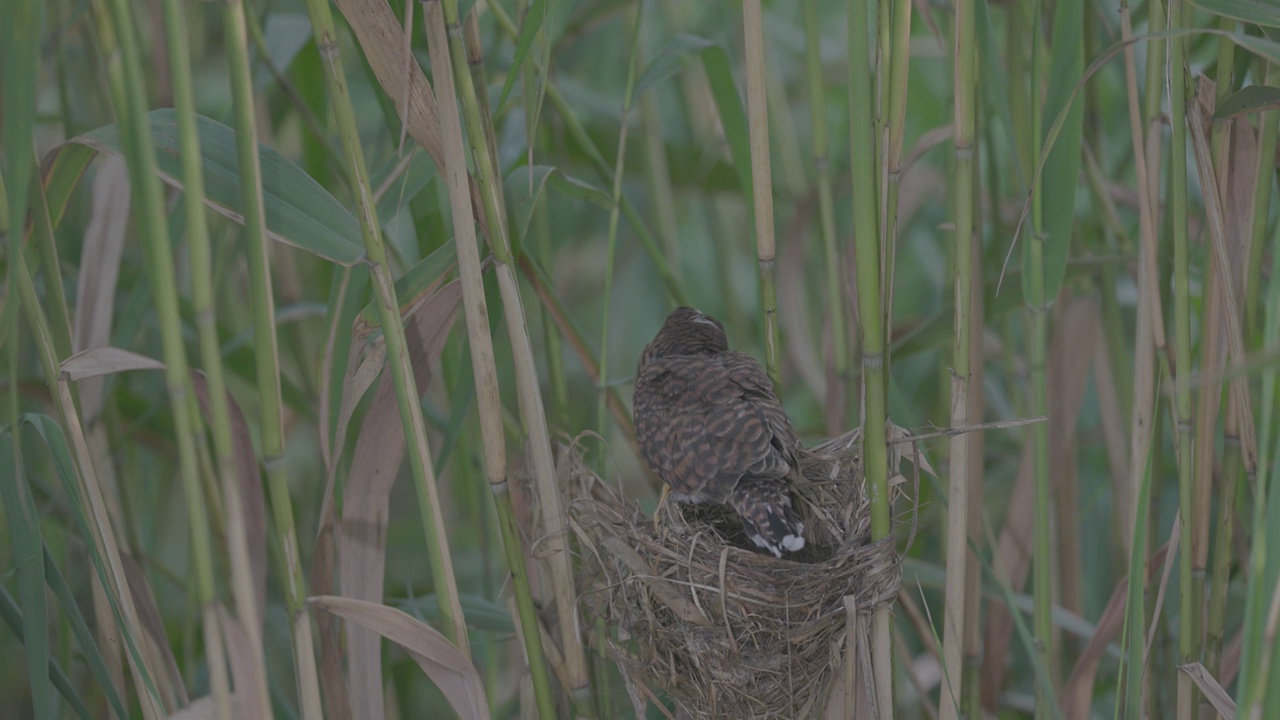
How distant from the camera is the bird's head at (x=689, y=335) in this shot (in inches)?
72.9

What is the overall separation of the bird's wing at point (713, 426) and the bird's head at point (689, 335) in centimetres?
10

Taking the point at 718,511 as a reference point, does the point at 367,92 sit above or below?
above

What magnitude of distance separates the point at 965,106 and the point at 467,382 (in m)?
0.72

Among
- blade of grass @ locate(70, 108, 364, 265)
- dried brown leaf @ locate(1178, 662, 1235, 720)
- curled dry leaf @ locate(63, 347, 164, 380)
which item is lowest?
dried brown leaf @ locate(1178, 662, 1235, 720)

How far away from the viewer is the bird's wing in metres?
1.52

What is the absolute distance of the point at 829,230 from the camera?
154 cm

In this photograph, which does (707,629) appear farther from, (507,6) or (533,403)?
(507,6)

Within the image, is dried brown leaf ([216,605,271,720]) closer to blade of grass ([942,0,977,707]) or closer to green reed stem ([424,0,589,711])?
green reed stem ([424,0,589,711])

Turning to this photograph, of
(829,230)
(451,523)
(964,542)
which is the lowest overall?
(451,523)

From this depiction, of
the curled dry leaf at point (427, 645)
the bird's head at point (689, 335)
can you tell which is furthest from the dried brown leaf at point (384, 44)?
the bird's head at point (689, 335)

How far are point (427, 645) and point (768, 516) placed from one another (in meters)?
0.54

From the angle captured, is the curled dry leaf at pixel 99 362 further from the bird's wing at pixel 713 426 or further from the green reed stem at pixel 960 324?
the green reed stem at pixel 960 324

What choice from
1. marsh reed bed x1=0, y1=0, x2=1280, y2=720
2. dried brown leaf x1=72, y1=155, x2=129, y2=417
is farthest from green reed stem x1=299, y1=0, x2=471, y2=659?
dried brown leaf x1=72, y1=155, x2=129, y2=417

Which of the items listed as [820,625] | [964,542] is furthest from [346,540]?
[964,542]
